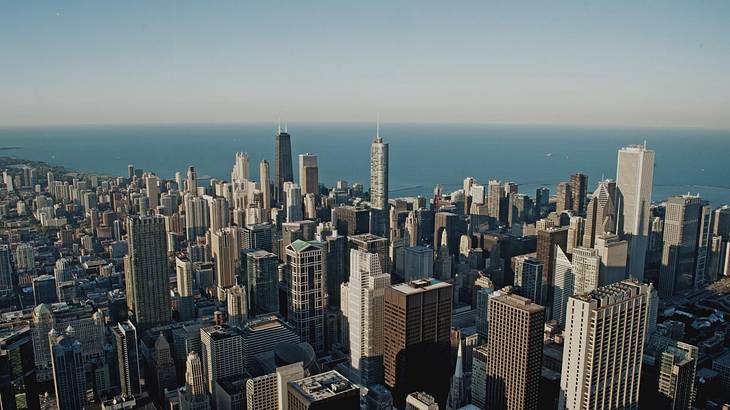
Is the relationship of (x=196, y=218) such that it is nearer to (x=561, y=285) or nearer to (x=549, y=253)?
(x=549, y=253)

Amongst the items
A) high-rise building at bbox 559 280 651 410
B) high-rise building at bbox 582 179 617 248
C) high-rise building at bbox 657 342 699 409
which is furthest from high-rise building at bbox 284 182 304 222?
high-rise building at bbox 559 280 651 410

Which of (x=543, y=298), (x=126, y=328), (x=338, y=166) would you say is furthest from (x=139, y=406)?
(x=338, y=166)

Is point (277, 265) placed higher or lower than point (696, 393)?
higher

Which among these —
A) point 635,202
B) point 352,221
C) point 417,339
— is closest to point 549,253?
point 635,202

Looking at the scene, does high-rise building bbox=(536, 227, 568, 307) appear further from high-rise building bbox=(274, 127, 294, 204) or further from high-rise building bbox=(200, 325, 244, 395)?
high-rise building bbox=(274, 127, 294, 204)

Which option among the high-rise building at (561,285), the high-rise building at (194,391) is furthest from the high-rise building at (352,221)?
the high-rise building at (194,391)

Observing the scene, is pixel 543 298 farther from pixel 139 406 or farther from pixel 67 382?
pixel 67 382

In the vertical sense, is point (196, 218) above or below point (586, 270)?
below

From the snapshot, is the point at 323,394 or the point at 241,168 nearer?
the point at 323,394
